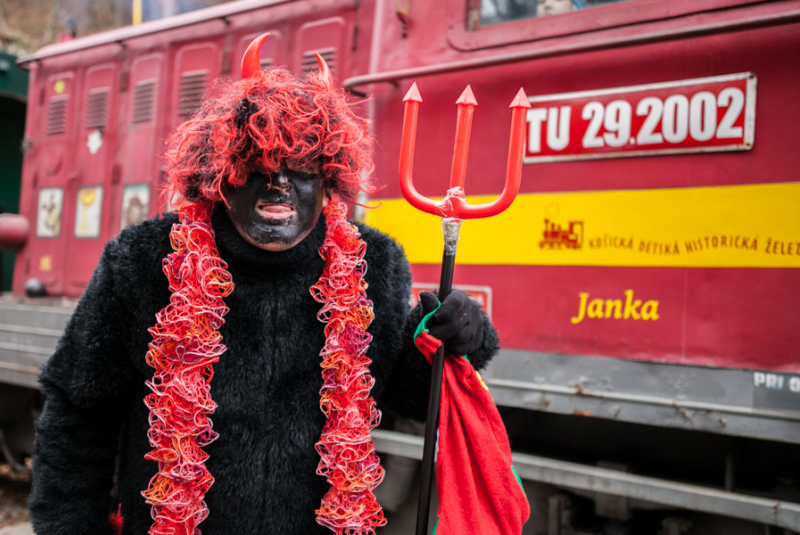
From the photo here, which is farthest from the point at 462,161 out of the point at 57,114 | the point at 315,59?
the point at 57,114

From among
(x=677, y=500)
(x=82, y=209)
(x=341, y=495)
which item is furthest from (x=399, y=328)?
(x=82, y=209)

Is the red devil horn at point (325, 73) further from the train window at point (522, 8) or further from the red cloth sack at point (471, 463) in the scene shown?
the train window at point (522, 8)

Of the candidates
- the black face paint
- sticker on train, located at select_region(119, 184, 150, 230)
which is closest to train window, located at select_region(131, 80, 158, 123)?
sticker on train, located at select_region(119, 184, 150, 230)

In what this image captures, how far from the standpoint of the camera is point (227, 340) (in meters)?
1.35

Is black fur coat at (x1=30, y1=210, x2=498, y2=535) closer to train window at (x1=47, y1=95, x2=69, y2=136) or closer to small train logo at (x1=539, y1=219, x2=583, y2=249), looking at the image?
small train logo at (x1=539, y1=219, x2=583, y2=249)

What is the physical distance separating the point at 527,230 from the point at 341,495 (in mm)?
1271

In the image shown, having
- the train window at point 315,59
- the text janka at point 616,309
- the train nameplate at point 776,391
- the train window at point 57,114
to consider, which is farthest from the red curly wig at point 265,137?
the train window at point 57,114

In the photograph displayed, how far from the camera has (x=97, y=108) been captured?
4258mm

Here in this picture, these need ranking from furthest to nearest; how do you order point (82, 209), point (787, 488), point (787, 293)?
1. point (82, 209)
2. point (787, 488)
3. point (787, 293)

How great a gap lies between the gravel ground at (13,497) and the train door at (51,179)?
148 centimetres

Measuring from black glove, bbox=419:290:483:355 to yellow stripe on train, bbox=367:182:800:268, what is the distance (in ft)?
2.98

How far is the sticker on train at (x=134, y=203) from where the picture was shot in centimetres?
388

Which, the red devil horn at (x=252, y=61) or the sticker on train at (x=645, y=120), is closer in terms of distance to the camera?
the red devil horn at (x=252, y=61)

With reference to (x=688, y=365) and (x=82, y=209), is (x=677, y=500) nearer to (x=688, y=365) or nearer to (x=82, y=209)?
(x=688, y=365)
